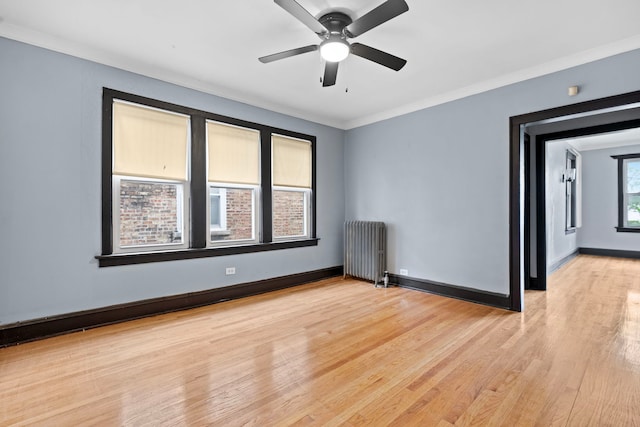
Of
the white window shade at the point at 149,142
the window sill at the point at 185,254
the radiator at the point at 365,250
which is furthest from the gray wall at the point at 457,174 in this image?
the white window shade at the point at 149,142

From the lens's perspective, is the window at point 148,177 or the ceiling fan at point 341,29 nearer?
the ceiling fan at point 341,29

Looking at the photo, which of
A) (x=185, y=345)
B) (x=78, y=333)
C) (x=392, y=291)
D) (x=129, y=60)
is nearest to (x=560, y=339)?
(x=392, y=291)

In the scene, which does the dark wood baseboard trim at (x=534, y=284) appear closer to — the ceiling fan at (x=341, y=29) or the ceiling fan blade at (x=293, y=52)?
the ceiling fan at (x=341, y=29)

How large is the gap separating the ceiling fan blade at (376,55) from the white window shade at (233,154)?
222cm

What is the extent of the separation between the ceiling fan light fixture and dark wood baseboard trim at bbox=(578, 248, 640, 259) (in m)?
8.76

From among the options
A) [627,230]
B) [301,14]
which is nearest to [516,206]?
[301,14]

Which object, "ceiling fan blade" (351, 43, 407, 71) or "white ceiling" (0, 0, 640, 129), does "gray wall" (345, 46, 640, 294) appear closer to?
"white ceiling" (0, 0, 640, 129)

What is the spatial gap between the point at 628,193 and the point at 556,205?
9.80 ft

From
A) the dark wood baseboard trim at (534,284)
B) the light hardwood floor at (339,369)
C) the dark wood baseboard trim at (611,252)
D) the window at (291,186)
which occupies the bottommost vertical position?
the light hardwood floor at (339,369)

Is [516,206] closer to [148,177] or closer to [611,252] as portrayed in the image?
[148,177]

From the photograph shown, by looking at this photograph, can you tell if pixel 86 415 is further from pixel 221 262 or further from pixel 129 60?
pixel 129 60

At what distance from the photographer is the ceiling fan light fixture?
2477mm

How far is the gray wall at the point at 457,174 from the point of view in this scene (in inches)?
132

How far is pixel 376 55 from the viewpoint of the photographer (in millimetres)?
2646
